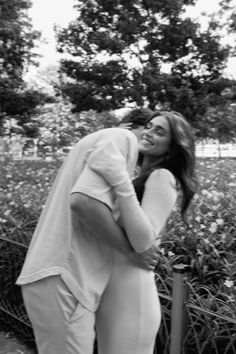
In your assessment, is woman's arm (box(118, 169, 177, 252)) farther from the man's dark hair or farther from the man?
the man's dark hair

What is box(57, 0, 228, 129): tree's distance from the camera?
1747cm

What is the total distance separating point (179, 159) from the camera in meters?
1.58

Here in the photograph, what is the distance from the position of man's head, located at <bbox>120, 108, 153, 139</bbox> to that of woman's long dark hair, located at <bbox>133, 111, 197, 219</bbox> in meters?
0.03

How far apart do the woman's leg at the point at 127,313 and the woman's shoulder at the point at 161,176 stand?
0.29 m

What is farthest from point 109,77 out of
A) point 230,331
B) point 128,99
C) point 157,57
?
point 230,331

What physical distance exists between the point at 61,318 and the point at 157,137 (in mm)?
678

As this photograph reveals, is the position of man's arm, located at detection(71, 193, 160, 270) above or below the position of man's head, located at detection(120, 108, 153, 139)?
below

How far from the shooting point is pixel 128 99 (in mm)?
17578

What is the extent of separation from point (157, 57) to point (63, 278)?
58.8 feet

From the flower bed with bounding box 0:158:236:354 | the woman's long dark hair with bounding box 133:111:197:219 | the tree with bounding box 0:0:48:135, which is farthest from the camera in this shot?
the tree with bounding box 0:0:48:135

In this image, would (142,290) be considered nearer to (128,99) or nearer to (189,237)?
(189,237)

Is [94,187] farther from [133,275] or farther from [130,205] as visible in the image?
[133,275]

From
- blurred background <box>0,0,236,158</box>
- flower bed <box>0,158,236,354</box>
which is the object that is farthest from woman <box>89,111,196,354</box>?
blurred background <box>0,0,236,158</box>

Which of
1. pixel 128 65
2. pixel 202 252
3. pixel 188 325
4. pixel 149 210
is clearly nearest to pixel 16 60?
pixel 128 65
